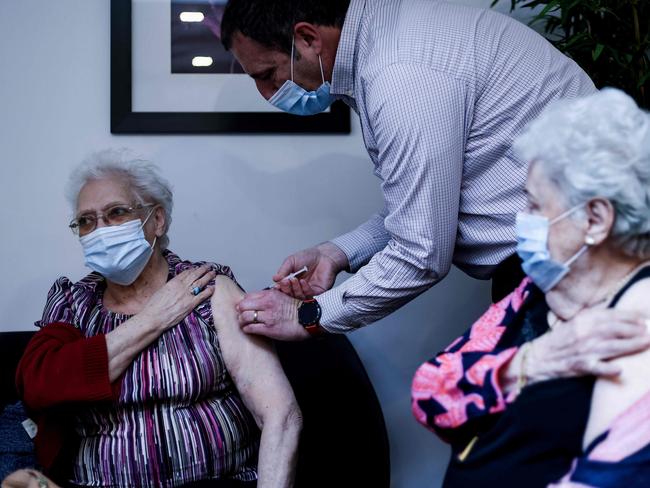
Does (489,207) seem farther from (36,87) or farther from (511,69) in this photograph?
(36,87)

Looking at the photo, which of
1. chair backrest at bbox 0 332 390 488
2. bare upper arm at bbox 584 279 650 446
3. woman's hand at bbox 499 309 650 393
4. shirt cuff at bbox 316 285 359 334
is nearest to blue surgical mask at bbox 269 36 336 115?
shirt cuff at bbox 316 285 359 334

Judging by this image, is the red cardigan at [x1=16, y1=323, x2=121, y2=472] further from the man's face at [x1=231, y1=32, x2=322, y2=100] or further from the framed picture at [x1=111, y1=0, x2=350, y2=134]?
the framed picture at [x1=111, y1=0, x2=350, y2=134]

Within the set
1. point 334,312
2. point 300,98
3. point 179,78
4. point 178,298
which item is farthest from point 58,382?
point 179,78

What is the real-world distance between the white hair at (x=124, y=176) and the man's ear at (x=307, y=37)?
0.57m

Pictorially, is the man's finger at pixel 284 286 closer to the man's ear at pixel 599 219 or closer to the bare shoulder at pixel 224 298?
the bare shoulder at pixel 224 298

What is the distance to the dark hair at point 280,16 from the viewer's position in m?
1.81

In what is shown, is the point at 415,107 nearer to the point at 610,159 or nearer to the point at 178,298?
the point at 610,159

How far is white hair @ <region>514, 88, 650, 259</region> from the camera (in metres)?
1.19

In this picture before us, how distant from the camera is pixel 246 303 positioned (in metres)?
1.91

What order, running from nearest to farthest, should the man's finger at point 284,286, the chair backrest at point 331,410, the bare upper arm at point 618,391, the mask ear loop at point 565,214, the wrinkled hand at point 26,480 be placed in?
the bare upper arm at point 618,391
the mask ear loop at point 565,214
the wrinkled hand at point 26,480
the man's finger at point 284,286
the chair backrest at point 331,410

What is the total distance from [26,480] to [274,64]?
1159mm

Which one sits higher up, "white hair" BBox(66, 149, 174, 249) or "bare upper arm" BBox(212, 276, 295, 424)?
"white hair" BBox(66, 149, 174, 249)

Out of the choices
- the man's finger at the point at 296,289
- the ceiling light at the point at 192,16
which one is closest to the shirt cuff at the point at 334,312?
the man's finger at the point at 296,289

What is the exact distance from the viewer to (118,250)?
1.99 metres
